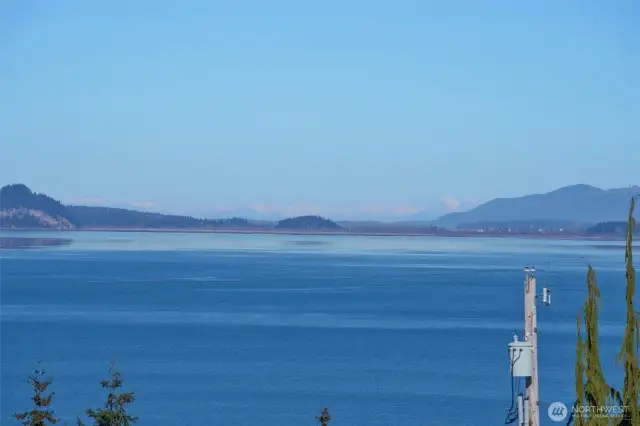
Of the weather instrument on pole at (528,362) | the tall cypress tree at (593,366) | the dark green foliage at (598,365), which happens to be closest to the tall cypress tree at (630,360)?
the dark green foliage at (598,365)

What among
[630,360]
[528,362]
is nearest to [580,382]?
[630,360]

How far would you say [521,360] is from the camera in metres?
6.50

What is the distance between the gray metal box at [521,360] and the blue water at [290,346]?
3.12 ft

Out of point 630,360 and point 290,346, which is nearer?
point 630,360

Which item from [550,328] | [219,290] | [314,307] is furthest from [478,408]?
[219,290]

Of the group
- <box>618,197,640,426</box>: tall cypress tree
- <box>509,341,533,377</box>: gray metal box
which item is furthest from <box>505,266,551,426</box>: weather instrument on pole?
<box>618,197,640,426</box>: tall cypress tree

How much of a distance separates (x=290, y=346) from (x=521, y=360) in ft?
90.1

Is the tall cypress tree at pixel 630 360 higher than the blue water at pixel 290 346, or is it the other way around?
the tall cypress tree at pixel 630 360

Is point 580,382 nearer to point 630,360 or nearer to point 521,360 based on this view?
point 630,360

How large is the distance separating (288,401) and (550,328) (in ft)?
59.1

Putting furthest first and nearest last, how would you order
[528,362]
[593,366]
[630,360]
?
[528,362] < [593,366] < [630,360]

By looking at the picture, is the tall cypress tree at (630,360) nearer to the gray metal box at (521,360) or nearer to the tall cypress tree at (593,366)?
the tall cypress tree at (593,366)

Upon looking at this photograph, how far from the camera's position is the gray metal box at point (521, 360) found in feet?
21.1

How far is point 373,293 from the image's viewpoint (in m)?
57.4
